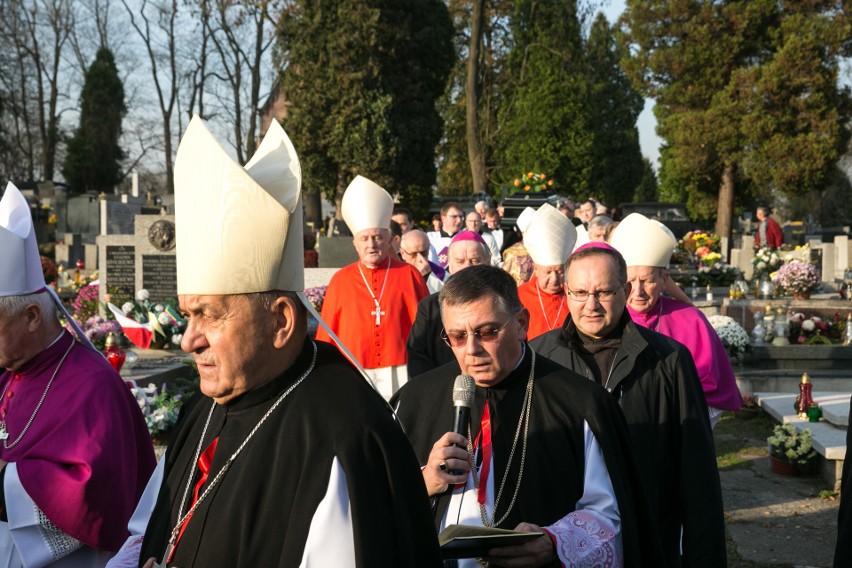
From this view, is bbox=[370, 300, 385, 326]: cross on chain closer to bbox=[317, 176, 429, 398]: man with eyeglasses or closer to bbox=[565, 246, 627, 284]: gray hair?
bbox=[317, 176, 429, 398]: man with eyeglasses

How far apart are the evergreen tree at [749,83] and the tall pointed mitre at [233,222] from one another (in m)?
33.0

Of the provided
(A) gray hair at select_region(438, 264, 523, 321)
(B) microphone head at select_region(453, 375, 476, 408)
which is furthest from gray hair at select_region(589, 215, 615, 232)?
(B) microphone head at select_region(453, 375, 476, 408)

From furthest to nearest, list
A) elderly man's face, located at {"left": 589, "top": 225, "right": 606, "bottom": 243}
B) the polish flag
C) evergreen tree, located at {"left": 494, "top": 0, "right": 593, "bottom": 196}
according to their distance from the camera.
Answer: evergreen tree, located at {"left": 494, "top": 0, "right": 593, "bottom": 196} → the polish flag → elderly man's face, located at {"left": 589, "top": 225, "right": 606, "bottom": 243}

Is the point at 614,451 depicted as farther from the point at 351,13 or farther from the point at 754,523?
the point at 351,13

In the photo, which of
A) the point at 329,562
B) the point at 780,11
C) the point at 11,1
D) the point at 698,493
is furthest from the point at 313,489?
the point at 11,1

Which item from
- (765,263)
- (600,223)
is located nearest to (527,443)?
(600,223)

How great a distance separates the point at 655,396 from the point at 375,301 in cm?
400

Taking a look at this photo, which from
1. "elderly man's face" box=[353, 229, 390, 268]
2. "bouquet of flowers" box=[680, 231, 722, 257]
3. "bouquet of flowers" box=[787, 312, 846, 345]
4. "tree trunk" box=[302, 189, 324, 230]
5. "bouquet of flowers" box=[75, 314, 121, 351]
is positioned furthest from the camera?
"tree trunk" box=[302, 189, 324, 230]

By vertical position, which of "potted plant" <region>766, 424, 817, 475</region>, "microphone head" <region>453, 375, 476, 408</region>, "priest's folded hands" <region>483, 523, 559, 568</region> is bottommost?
"potted plant" <region>766, 424, 817, 475</region>

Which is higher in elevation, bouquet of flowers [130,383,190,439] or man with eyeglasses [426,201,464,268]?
man with eyeglasses [426,201,464,268]

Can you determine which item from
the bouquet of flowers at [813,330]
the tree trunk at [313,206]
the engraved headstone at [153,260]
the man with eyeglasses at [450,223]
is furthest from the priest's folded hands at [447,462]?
the tree trunk at [313,206]

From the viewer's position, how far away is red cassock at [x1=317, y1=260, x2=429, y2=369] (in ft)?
25.6

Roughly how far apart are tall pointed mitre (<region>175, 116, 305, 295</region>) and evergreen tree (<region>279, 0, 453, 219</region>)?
27.1m

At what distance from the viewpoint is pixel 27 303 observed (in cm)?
361
